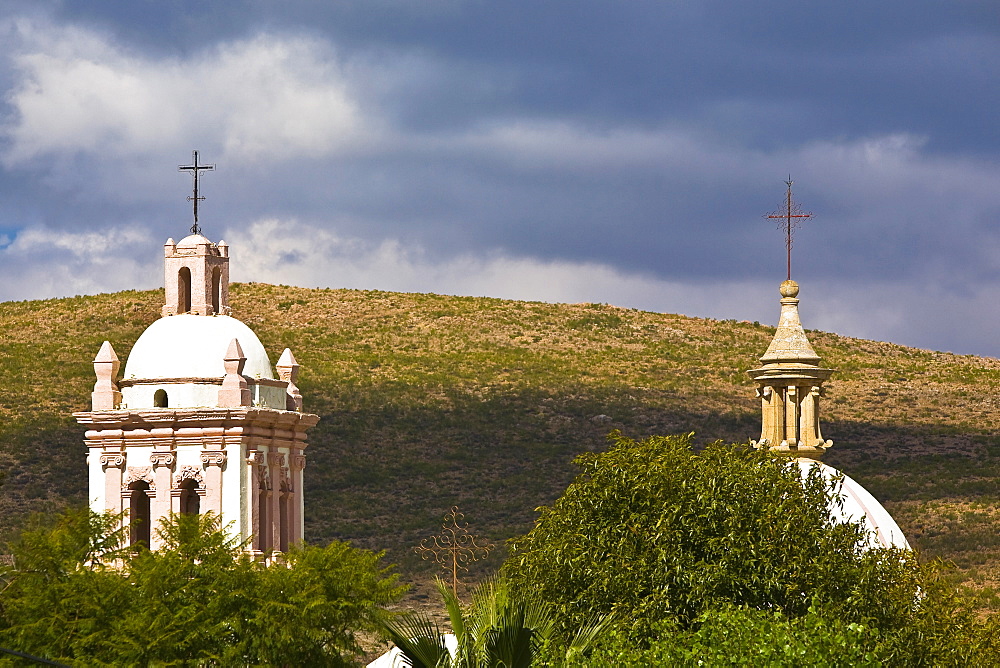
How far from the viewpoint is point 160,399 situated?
36.3 m

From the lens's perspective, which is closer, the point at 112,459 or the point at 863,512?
the point at 112,459

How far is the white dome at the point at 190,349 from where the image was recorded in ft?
118

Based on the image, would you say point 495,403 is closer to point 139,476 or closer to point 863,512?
point 863,512

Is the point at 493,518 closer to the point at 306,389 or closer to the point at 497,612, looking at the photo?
the point at 306,389

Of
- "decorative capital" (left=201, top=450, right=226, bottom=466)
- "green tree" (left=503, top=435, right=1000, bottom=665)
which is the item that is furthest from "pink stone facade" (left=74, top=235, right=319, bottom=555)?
"green tree" (left=503, top=435, right=1000, bottom=665)

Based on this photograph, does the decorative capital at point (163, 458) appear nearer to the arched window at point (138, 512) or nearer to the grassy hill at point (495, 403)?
the arched window at point (138, 512)

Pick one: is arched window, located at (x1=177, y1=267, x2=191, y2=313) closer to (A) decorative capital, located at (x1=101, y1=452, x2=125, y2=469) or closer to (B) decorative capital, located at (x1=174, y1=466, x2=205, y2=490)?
(A) decorative capital, located at (x1=101, y1=452, x2=125, y2=469)

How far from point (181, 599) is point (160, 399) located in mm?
5580

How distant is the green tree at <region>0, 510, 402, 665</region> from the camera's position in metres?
30.8

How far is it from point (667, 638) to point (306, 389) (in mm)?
60463

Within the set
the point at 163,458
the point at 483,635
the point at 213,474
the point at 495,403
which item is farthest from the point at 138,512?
the point at 495,403

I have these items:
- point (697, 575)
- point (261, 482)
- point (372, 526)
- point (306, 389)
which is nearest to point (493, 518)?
point (372, 526)

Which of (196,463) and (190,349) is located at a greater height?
(190,349)

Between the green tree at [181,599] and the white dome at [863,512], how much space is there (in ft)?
26.7
